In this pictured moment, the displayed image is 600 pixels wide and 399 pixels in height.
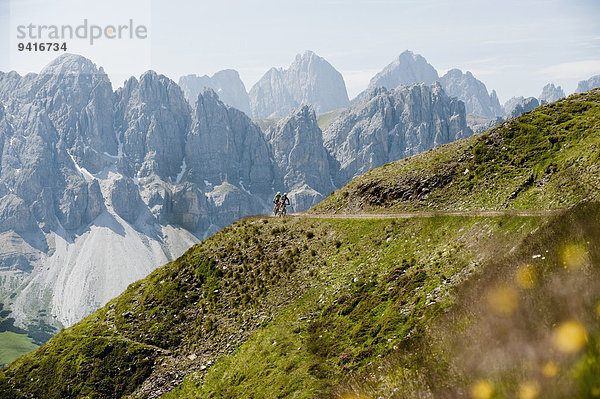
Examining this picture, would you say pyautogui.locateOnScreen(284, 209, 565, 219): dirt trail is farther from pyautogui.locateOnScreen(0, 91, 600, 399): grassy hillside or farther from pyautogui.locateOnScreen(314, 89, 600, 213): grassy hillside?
pyautogui.locateOnScreen(314, 89, 600, 213): grassy hillside

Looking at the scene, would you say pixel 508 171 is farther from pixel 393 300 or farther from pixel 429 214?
pixel 393 300

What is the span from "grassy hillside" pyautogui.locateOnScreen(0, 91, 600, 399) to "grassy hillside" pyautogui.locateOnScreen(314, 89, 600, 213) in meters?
0.17

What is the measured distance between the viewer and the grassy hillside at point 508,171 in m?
29.5

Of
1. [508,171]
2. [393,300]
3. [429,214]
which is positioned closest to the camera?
[393,300]

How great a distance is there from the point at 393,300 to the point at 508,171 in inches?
773

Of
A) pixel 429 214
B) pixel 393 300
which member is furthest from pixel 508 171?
pixel 393 300

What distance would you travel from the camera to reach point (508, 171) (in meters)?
36.9

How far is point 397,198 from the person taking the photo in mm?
43469

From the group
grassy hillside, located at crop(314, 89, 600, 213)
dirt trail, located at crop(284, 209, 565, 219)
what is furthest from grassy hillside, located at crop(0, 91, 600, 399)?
dirt trail, located at crop(284, 209, 565, 219)

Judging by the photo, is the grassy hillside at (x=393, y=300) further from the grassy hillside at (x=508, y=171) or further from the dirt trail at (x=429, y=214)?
the dirt trail at (x=429, y=214)

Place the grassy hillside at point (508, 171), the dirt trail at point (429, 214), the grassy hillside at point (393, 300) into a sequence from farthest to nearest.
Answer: the grassy hillside at point (508, 171), the dirt trail at point (429, 214), the grassy hillside at point (393, 300)

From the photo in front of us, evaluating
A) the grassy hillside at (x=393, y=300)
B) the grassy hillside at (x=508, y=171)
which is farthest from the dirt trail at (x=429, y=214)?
the grassy hillside at (x=508, y=171)

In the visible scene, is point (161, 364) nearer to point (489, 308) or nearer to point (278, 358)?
point (278, 358)

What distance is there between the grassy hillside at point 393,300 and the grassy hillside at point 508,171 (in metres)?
0.17
